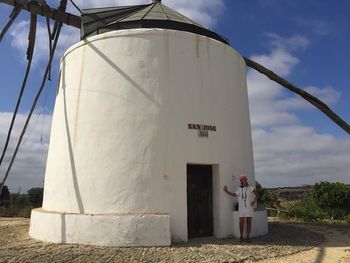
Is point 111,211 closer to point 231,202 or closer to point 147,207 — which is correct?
point 147,207

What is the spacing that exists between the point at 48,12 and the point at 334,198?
17152 millimetres

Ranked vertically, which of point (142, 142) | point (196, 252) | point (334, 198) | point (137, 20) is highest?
point (137, 20)

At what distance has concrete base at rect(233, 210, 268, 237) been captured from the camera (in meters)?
10.7

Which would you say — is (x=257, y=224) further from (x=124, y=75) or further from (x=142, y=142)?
(x=124, y=75)

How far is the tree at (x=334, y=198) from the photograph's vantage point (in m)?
21.9

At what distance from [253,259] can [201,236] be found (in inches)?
91.4

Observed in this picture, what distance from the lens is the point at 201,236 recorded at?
418 inches

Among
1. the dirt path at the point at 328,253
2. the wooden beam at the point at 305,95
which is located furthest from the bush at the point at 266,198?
the dirt path at the point at 328,253

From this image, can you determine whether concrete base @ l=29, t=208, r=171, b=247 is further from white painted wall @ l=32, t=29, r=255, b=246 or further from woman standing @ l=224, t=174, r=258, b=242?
woman standing @ l=224, t=174, r=258, b=242

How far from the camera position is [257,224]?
1114 centimetres

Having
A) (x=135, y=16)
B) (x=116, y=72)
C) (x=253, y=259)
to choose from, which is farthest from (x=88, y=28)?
(x=253, y=259)

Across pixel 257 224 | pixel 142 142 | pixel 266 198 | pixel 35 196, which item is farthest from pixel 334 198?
pixel 35 196

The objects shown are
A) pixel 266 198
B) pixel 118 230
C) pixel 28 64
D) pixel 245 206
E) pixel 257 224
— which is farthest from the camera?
pixel 266 198

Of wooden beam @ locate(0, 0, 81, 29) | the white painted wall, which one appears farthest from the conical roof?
the white painted wall
